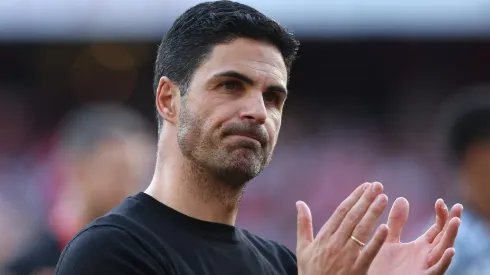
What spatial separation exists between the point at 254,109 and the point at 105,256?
61cm

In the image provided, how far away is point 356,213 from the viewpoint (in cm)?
264

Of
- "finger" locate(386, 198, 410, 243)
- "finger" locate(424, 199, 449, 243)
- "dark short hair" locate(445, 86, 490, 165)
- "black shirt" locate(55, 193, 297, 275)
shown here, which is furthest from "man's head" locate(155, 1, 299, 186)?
"dark short hair" locate(445, 86, 490, 165)

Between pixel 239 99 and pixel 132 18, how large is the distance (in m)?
7.14

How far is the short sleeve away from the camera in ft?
8.55

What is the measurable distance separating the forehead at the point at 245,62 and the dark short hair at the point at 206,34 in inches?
0.9

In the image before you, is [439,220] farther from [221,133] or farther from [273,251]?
[221,133]

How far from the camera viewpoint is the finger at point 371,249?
2.58 m

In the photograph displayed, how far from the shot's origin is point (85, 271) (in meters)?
2.60

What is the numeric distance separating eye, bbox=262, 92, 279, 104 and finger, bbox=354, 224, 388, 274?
1.97ft

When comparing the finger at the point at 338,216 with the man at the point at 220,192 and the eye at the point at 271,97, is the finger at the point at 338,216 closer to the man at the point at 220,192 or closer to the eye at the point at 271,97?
the man at the point at 220,192

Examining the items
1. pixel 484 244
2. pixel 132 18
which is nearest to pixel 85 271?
pixel 484 244

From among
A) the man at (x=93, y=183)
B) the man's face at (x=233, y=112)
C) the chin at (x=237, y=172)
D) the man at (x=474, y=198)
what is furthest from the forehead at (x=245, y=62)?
the man at (x=474, y=198)

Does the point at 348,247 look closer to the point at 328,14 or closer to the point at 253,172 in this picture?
the point at 253,172

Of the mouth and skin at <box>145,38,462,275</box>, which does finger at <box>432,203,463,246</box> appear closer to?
skin at <box>145,38,462,275</box>
